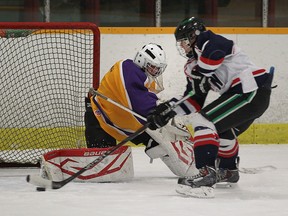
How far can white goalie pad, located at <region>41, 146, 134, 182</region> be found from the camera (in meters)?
4.59

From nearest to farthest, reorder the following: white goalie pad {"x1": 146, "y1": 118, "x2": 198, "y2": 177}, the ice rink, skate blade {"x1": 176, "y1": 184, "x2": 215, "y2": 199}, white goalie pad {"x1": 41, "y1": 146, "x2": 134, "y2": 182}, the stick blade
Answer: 1. the ice rink
2. skate blade {"x1": 176, "y1": 184, "x2": 215, "y2": 199}
3. the stick blade
4. white goalie pad {"x1": 41, "y1": 146, "x2": 134, "y2": 182}
5. white goalie pad {"x1": 146, "y1": 118, "x2": 198, "y2": 177}

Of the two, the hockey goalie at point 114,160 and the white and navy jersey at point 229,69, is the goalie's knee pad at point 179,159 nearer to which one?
the hockey goalie at point 114,160

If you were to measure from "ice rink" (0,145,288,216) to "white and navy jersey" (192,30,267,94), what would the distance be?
19.2 inches

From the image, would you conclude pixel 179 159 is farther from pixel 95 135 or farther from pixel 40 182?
pixel 40 182

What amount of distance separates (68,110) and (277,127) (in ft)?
5.40

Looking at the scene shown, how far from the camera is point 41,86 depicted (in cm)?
584

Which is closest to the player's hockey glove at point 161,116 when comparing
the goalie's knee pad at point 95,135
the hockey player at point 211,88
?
the hockey player at point 211,88

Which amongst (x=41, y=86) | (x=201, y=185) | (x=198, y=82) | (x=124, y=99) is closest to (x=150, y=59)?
(x=124, y=99)

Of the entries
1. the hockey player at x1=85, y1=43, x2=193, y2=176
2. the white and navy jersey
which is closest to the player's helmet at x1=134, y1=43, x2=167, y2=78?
the hockey player at x1=85, y1=43, x2=193, y2=176

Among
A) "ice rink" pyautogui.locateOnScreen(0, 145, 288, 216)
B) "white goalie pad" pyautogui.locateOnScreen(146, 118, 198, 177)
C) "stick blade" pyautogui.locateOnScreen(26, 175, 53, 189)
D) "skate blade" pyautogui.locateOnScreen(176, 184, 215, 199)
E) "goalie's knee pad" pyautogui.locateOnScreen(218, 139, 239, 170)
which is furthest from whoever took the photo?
"white goalie pad" pyautogui.locateOnScreen(146, 118, 198, 177)

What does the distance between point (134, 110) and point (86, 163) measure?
1.16ft

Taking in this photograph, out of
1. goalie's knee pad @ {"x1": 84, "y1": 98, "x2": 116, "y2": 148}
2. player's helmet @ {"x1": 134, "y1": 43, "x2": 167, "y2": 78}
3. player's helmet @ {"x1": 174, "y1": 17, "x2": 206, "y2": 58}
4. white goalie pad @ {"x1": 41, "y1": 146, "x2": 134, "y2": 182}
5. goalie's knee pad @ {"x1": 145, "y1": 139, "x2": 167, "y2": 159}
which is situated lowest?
white goalie pad @ {"x1": 41, "y1": 146, "x2": 134, "y2": 182}

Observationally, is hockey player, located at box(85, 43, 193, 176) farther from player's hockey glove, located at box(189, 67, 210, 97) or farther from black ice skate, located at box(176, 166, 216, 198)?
black ice skate, located at box(176, 166, 216, 198)

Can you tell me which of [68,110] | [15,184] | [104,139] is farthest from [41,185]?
[68,110]
